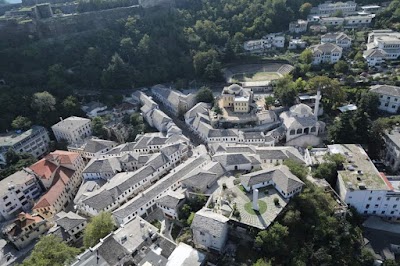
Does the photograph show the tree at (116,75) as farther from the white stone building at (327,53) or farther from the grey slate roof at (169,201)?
the white stone building at (327,53)

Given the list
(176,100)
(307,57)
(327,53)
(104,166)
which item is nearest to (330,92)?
(307,57)

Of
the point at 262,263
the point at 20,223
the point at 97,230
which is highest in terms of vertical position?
the point at 97,230

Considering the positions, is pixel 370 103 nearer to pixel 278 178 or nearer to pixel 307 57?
pixel 307 57

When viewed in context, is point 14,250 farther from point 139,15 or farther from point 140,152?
point 139,15

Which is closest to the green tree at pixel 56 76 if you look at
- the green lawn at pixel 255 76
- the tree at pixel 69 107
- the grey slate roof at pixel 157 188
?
the tree at pixel 69 107

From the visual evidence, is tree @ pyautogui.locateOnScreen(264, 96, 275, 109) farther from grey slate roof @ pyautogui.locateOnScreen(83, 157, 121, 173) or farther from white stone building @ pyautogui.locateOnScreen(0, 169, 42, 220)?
white stone building @ pyautogui.locateOnScreen(0, 169, 42, 220)

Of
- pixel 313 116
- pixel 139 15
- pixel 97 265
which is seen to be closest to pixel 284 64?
pixel 313 116

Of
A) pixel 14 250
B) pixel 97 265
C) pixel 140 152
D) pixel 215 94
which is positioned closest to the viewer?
pixel 97 265
